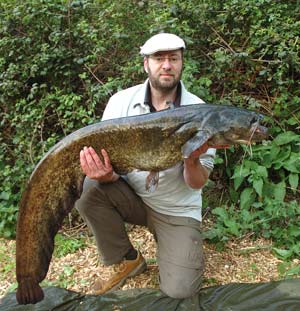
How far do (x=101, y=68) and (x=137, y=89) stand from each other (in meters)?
1.44

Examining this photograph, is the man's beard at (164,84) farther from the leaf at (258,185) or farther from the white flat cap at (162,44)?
the leaf at (258,185)

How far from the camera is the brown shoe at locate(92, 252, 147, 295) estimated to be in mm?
3154

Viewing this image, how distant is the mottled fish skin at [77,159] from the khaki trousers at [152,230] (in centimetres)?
50

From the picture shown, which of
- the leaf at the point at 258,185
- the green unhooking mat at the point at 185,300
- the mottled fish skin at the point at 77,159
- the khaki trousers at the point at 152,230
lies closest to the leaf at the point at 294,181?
the leaf at the point at 258,185

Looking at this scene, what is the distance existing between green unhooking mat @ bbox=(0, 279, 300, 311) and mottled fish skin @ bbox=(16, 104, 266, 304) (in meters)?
0.36

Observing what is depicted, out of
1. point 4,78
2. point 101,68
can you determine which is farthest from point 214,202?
point 4,78

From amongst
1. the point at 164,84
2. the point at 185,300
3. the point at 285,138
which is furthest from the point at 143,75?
the point at 185,300

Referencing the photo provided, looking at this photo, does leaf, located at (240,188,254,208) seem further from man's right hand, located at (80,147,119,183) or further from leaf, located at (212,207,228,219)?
man's right hand, located at (80,147,119,183)

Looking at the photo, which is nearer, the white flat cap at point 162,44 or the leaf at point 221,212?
the white flat cap at point 162,44

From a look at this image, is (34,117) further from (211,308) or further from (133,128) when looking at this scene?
(211,308)

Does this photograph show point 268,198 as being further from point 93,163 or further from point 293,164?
point 93,163

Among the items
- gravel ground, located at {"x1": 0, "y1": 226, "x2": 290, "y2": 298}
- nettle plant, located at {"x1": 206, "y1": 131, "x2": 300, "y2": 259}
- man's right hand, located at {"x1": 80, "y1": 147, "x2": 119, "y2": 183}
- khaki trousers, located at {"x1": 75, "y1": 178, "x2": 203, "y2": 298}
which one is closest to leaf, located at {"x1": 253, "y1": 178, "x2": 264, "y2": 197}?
nettle plant, located at {"x1": 206, "y1": 131, "x2": 300, "y2": 259}

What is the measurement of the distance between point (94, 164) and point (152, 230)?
2.97ft

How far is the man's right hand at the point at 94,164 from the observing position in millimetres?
2561
